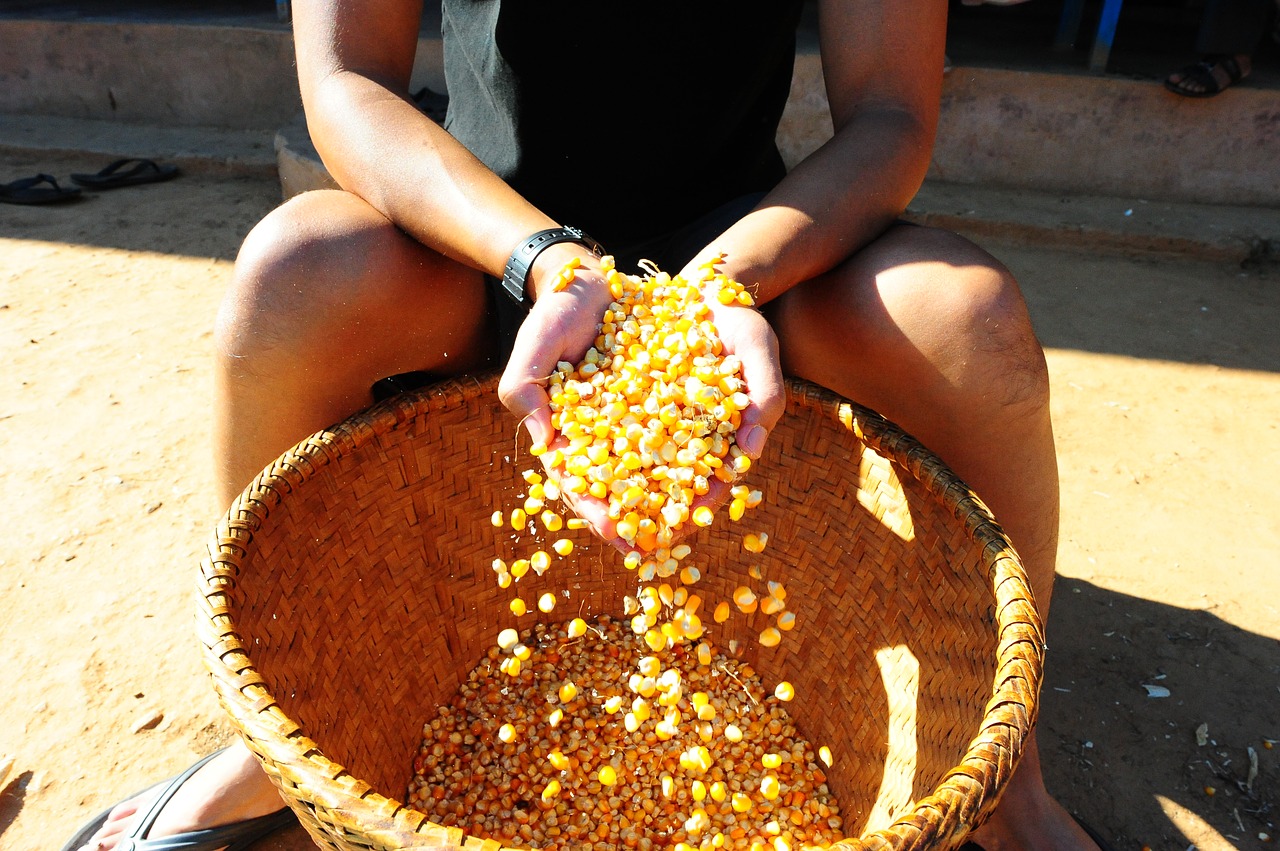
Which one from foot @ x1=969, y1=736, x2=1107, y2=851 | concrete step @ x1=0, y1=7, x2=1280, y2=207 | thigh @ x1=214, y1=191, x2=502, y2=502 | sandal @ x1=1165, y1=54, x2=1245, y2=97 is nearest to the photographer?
thigh @ x1=214, y1=191, x2=502, y2=502

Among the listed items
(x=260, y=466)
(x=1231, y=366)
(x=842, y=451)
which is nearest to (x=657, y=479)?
(x=842, y=451)

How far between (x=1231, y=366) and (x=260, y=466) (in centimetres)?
266

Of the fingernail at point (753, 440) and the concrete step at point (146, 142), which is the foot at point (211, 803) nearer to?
the fingernail at point (753, 440)

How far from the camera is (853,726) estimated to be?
151 centimetres

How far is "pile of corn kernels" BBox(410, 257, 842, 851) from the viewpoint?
1.16 metres

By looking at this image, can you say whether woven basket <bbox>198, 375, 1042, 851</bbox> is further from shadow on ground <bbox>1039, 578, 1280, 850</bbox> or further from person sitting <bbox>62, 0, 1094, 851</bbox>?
shadow on ground <bbox>1039, 578, 1280, 850</bbox>

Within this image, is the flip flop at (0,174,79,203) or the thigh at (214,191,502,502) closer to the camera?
the thigh at (214,191,502,502)

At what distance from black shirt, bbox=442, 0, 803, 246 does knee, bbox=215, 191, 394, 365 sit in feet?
1.23

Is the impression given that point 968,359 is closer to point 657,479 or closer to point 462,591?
point 657,479

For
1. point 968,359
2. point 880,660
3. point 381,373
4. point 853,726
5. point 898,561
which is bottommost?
point 853,726

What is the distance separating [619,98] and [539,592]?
888mm

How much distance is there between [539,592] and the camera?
175 centimetres

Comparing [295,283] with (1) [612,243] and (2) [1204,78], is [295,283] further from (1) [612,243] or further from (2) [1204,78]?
(2) [1204,78]

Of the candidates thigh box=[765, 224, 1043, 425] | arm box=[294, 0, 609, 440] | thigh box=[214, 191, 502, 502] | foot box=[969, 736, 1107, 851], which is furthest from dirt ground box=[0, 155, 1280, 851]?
arm box=[294, 0, 609, 440]
